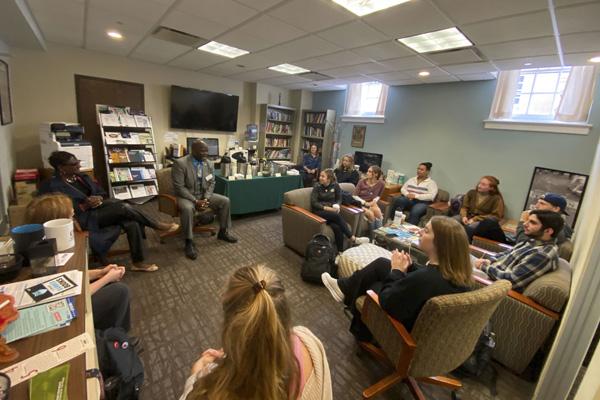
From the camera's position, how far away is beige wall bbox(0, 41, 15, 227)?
10.3ft

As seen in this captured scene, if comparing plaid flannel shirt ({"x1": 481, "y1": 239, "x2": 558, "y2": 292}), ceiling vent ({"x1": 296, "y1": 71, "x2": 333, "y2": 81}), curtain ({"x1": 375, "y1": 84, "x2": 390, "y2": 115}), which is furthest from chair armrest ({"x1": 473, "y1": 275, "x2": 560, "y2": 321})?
curtain ({"x1": 375, "y1": 84, "x2": 390, "y2": 115})

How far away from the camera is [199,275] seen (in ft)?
8.71

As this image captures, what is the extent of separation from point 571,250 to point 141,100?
640 centimetres

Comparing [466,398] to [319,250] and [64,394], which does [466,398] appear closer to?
[319,250]

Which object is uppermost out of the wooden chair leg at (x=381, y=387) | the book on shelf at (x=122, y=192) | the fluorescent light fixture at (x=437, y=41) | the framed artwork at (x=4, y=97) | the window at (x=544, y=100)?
the fluorescent light fixture at (x=437, y=41)

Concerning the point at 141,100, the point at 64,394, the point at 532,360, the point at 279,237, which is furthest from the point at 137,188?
the point at 532,360

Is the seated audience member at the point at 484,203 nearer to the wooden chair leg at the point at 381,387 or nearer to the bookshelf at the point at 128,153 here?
the wooden chair leg at the point at 381,387

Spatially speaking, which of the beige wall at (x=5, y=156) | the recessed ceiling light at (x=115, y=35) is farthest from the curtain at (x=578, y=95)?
the beige wall at (x=5, y=156)

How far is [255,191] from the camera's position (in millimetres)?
4133

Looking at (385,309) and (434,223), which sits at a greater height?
(434,223)

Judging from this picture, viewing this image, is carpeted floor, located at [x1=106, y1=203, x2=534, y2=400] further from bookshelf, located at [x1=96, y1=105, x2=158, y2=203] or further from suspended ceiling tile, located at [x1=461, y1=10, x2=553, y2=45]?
suspended ceiling tile, located at [x1=461, y1=10, x2=553, y2=45]

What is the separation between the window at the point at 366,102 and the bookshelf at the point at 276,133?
5.09 feet

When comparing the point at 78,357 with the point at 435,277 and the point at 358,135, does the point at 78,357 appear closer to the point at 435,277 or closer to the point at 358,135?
the point at 435,277

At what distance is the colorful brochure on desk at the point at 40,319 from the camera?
0.90 m
